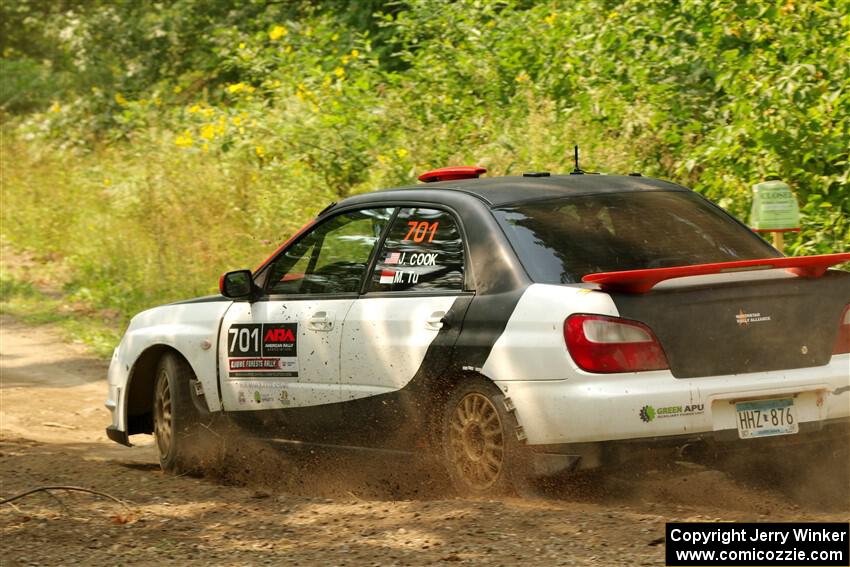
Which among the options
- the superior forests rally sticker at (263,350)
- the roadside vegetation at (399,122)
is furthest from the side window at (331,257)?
the roadside vegetation at (399,122)

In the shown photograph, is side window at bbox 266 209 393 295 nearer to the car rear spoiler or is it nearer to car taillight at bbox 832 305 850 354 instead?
the car rear spoiler

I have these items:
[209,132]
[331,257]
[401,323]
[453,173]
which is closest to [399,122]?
[209,132]

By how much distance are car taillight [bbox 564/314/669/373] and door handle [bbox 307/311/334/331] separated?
165cm

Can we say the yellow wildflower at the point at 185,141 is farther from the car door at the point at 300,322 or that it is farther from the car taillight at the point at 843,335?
the car taillight at the point at 843,335

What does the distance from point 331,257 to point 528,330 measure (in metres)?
1.72

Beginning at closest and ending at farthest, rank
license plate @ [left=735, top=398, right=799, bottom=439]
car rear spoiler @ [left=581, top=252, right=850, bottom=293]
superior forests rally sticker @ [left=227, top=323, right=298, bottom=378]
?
car rear spoiler @ [left=581, top=252, right=850, bottom=293], license plate @ [left=735, top=398, right=799, bottom=439], superior forests rally sticker @ [left=227, top=323, right=298, bottom=378]

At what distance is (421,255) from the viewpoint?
6293 millimetres

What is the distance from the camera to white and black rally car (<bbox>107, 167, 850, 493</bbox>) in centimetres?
533

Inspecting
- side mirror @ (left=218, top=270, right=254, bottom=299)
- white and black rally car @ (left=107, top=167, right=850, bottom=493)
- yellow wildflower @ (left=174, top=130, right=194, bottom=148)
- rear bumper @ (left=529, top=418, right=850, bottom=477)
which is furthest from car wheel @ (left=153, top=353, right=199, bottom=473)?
yellow wildflower @ (left=174, top=130, right=194, bottom=148)

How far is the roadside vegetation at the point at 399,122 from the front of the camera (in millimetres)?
9234

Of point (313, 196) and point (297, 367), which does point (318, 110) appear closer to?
point (313, 196)

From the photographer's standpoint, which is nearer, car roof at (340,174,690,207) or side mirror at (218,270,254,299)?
car roof at (340,174,690,207)

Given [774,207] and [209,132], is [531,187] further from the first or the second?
[209,132]

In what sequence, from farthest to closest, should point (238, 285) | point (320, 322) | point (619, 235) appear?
point (238, 285) < point (320, 322) < point (619, 235)
